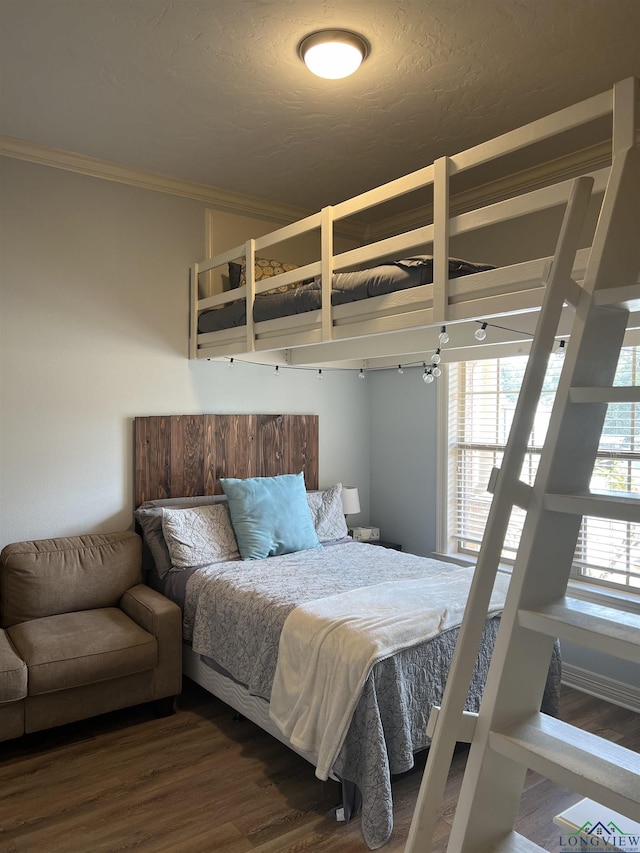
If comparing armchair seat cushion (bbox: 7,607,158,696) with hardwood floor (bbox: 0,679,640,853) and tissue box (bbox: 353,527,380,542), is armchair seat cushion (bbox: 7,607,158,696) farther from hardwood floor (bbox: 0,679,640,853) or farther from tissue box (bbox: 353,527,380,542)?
tissue box (bbox: 353,527,380,542)

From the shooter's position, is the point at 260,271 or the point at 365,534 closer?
the point at 260,271

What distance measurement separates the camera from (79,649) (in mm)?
2877

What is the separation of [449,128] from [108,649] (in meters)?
3.00

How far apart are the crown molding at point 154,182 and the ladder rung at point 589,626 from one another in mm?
3360

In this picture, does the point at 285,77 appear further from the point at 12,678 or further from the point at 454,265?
the point at 12,678

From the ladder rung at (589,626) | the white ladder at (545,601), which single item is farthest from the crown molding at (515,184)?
the ladder rung at (589,626)

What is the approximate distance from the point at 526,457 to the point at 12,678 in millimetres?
3061

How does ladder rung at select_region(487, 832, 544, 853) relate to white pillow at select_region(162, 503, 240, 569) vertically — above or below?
below

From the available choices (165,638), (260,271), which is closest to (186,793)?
(165,638)

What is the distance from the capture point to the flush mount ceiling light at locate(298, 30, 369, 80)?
2.40m

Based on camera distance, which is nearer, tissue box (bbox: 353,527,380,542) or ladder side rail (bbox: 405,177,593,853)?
ladder side rail (bbox: 405,177,593,853)

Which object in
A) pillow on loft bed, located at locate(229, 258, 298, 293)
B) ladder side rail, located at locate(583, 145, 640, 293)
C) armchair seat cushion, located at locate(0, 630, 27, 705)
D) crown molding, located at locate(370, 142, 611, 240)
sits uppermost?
crown molding, located at locate(370, 142, 611, 240)

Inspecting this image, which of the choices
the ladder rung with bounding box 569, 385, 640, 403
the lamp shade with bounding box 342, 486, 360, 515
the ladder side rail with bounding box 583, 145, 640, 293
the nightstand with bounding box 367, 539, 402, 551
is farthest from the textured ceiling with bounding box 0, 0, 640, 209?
the nightstand with bounding box 367, 539, 402, 551

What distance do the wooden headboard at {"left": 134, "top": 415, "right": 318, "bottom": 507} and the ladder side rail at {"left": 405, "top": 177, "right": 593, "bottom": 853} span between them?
2.87m
